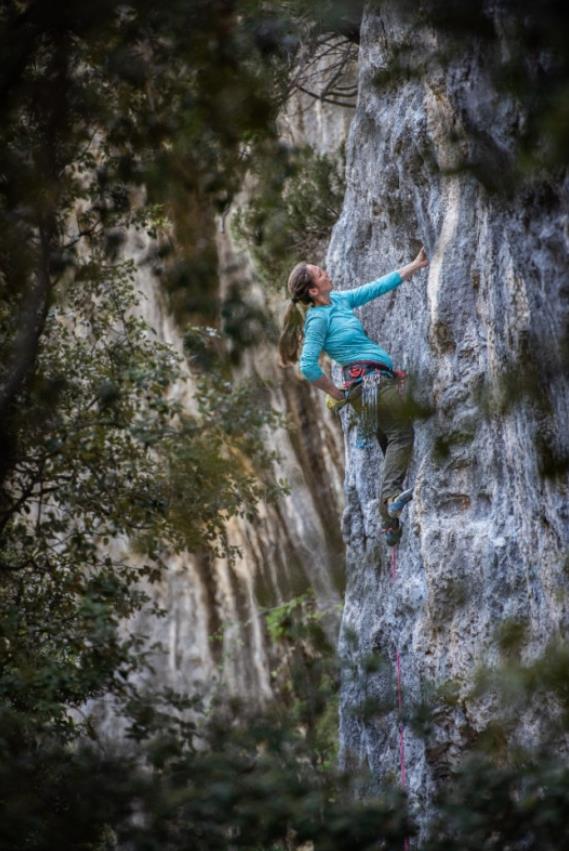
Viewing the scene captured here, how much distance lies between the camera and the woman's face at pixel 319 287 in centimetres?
755

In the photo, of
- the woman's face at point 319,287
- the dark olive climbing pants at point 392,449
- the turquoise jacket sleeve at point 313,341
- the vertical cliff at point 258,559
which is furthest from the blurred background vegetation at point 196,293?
the vertical cliff at point 258,559

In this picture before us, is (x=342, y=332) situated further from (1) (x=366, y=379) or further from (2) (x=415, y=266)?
(2) (x=415, y=266)

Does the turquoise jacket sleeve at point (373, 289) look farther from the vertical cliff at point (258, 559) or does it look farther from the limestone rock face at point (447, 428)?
the vertical cliff at point (258, 559)

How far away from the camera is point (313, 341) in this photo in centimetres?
755

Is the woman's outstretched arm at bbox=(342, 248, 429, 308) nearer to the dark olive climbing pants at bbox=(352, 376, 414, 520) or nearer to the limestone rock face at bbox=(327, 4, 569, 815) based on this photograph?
the limestone rock face at bbox=(327, 4, 569, 815)

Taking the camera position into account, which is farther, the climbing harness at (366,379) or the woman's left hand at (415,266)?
the woman's left hand at (415,266)

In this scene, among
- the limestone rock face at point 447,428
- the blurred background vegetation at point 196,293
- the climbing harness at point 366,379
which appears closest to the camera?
the blurred background vegetation at point 196,293

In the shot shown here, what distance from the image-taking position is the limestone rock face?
5305mm

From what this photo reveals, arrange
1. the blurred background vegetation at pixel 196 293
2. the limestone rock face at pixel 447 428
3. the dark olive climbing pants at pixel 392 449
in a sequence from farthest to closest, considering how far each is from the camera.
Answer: the dark olive climbing pants at pixel 392 449 < the limestone rock face at pixel 447 428 < the blurred background vegetation at pixel 196 293

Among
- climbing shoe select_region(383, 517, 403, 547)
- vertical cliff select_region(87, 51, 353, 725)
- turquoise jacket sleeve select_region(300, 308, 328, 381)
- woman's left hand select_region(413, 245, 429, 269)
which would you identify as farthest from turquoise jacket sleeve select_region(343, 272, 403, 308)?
vertical cliff select_region(87, 51, 353, 725)

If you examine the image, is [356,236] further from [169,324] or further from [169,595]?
[169,595]

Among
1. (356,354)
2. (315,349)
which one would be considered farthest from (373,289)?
(315,349)

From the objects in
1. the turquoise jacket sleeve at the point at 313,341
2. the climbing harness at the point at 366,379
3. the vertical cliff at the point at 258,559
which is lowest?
the climbing harness at the point at 366,379

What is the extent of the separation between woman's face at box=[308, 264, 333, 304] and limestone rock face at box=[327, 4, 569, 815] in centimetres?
65
